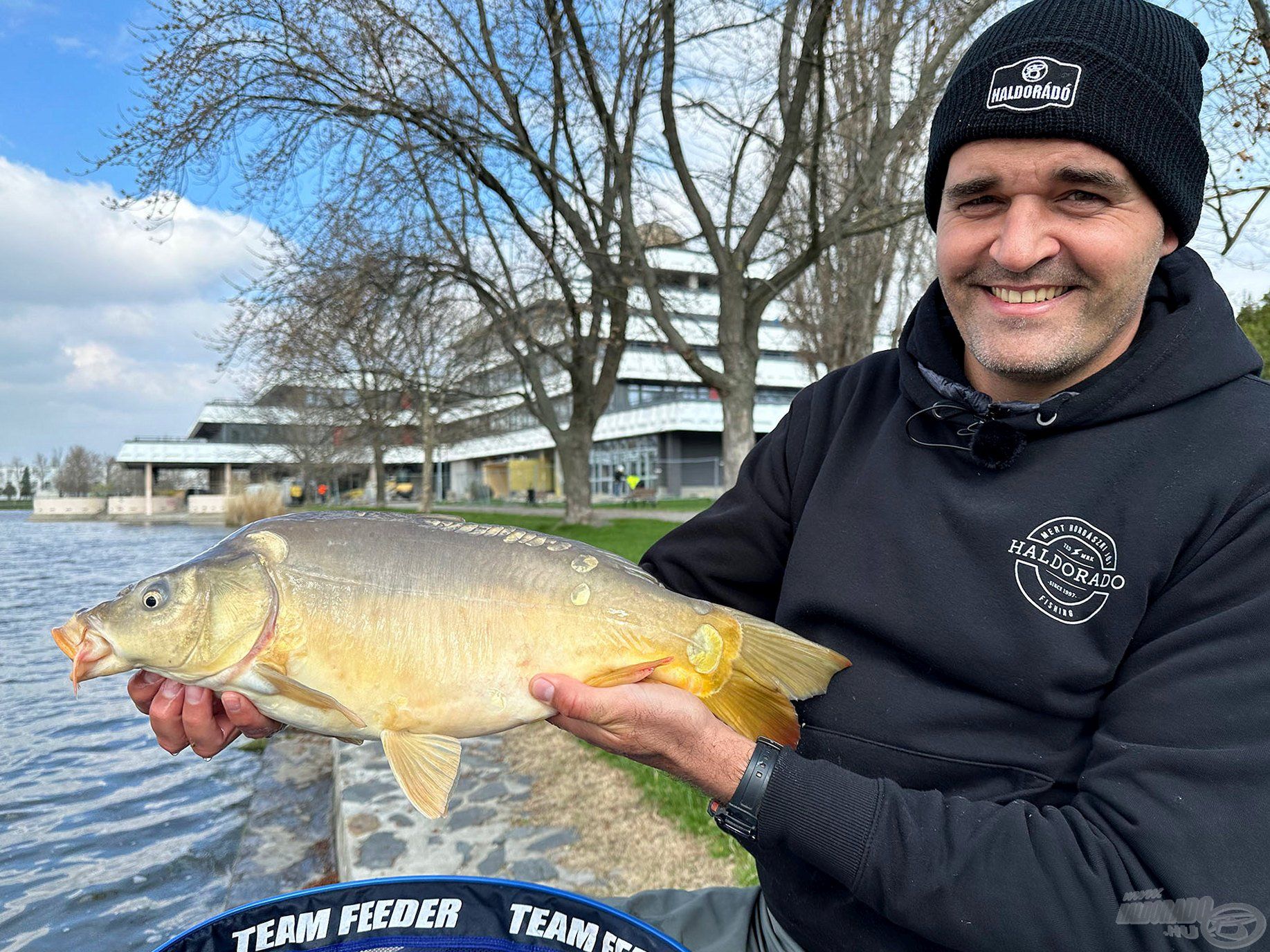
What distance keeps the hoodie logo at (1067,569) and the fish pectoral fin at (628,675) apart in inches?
31.8

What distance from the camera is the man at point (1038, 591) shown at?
1327mm

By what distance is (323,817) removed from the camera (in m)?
6.03

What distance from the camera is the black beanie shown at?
162 cm

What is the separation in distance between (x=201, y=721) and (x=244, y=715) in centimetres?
11

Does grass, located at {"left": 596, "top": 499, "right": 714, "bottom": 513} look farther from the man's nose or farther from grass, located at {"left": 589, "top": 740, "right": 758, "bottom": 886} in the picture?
the man's nose

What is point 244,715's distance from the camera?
201 centimetres

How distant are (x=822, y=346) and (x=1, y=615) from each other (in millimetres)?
15312

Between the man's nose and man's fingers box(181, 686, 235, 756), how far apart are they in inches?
81.1

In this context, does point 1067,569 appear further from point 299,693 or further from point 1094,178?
point 299,693

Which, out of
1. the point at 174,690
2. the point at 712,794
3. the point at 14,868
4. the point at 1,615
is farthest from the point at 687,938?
the point at 1,615

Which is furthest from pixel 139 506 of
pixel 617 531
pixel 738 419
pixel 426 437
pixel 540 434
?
pixel 738 419

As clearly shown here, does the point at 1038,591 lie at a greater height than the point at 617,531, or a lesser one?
greater

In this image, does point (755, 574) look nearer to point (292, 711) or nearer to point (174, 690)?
point (292, 711)
